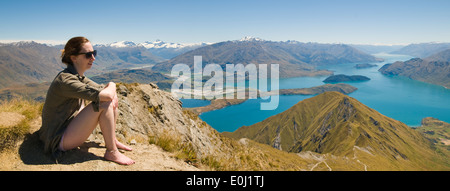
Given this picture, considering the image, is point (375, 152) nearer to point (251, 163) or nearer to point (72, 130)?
point (251, 163)

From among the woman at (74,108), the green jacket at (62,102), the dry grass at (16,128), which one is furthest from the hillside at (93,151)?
the green jacket at (62,102)

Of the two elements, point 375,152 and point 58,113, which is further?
point 375,152

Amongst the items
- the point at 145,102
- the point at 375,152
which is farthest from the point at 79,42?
the point at 375,152

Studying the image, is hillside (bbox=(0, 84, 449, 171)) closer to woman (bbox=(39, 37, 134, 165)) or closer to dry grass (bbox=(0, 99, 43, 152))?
dry grass (bbox=(0, 99, 43, 152))

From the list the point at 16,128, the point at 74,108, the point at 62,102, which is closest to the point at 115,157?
the point at 74,108

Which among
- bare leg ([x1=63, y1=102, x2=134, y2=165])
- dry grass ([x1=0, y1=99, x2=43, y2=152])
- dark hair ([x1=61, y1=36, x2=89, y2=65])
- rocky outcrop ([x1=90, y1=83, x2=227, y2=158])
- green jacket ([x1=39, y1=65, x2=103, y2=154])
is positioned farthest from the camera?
rocky outcrop ([x1=90, y1=83, x2=227, y2=158])

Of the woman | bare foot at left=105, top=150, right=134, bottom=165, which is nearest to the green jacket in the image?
the woman
